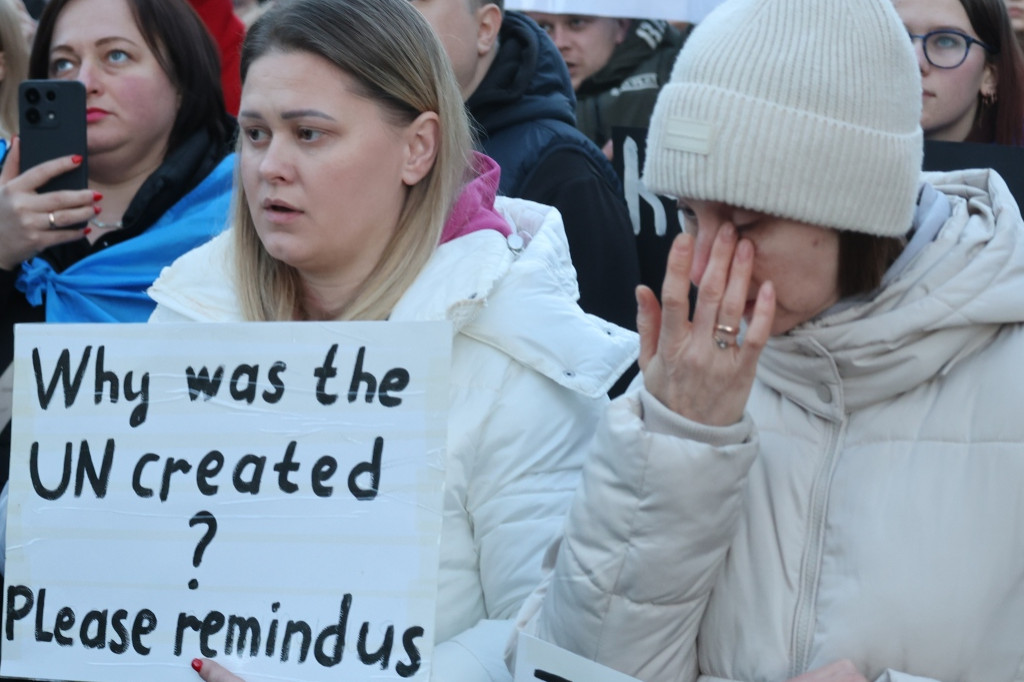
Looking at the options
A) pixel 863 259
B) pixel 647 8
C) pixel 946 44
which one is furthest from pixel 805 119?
pixel 647 8

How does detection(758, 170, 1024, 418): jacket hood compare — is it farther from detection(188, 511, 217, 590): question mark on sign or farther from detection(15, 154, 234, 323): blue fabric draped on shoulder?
detection(15, 154, 234, 323): blue fabric draped on shoulder

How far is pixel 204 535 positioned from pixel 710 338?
2.96ft

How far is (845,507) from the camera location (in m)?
2.01

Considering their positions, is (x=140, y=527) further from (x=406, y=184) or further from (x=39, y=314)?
(x=39, y=314)

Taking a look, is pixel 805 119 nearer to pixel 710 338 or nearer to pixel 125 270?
pixel 710 338

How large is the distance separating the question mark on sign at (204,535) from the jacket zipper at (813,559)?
941 mm

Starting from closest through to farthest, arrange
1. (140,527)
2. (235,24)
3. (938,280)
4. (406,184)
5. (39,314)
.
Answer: (938,280), (140,527), (406,184), (39,314), (235,24)

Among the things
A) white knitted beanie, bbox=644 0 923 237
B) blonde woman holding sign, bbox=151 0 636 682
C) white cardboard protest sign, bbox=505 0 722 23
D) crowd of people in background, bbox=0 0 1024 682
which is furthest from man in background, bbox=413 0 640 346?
white knitted beanie, bbox=644 0 923 237

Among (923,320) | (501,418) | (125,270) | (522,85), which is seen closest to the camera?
(923,320)

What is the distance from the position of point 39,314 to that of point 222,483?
4.94ft

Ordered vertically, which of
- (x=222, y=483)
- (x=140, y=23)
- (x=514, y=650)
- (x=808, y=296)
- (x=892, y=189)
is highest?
(x=140, y=23)

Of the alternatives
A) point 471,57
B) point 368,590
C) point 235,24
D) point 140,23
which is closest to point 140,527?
point 368,590

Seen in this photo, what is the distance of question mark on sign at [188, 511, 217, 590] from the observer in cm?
231

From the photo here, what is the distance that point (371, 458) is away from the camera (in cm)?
226
